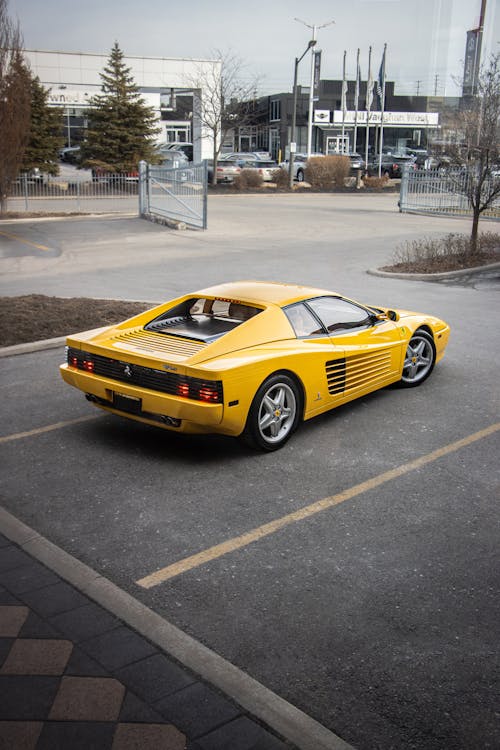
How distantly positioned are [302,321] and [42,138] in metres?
39.0

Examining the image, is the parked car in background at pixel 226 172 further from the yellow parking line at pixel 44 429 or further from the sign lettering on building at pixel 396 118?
the yellow parking line at pixel 44 429

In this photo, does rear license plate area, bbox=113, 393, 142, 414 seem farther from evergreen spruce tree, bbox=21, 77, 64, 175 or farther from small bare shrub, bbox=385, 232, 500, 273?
evergreen spruce tree, bbox=21, 77, 64, 175

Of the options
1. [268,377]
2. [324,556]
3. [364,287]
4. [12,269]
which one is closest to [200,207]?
[12,269]

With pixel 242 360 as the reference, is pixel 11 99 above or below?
above

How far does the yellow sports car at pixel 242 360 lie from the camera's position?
6.14 m

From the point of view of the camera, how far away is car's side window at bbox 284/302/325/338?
7.04 meters

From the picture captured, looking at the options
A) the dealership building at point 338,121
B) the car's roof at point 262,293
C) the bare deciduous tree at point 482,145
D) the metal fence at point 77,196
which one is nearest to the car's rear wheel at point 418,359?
Result: the car's roof at point 262,293

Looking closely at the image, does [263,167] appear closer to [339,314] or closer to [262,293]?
[339,314]

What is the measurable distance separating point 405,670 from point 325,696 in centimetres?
46

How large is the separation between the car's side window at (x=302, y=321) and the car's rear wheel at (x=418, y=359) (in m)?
1.56

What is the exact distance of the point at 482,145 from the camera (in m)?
19.2

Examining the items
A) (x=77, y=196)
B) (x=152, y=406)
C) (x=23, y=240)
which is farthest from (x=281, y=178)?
(x=152, y=406)

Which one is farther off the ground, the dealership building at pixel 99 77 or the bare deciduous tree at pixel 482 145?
the dealership building at pixel 99 77

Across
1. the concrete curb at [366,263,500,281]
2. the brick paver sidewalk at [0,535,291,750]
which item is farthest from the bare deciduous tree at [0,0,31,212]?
the brick paver sidewalk at [0,535,291,750]
